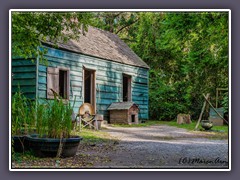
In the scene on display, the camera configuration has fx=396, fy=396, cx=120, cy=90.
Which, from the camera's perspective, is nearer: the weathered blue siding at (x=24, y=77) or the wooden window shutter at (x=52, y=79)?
the weathered blue siding at (x=24, y=77)

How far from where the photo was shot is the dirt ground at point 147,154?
17.2 feet

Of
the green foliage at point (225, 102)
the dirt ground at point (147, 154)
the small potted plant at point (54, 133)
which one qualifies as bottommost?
the dirt ground at point (147, 154)

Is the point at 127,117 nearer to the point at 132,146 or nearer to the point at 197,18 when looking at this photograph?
the point at 132,146

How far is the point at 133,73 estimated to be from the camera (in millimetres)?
12430

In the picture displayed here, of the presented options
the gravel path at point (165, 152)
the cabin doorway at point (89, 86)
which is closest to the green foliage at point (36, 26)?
the gravel path at point (165, 152)

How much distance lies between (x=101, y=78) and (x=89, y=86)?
613 mm

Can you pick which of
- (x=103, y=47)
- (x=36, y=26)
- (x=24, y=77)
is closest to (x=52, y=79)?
(x=24, y=77)

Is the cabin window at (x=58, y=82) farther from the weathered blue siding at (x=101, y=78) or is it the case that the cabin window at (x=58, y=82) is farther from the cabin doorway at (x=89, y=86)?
the cabin doorway at (x=89, y=86)

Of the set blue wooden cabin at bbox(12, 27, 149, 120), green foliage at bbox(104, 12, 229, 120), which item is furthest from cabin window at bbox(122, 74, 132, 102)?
green foliage at bbox(104, 12, 229, 120)

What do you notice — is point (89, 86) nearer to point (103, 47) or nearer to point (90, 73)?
point (90, 73)

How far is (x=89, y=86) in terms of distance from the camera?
33.8ft

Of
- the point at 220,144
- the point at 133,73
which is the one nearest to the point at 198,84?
the point at 220,144

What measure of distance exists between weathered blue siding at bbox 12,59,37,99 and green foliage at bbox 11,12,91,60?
170mm
